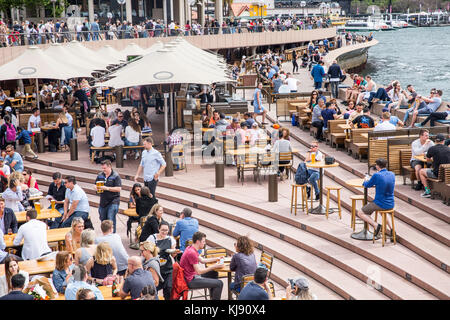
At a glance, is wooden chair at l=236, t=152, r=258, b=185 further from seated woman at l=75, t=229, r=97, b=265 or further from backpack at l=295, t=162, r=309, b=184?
seated woman at l=75, t=229, r=97, b=265

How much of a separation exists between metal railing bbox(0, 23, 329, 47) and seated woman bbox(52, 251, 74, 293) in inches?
889

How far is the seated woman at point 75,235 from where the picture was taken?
10.7 metres

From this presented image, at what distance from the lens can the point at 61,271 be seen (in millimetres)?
9242

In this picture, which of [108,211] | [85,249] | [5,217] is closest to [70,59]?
[108,211]

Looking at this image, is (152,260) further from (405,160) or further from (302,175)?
(405,160)

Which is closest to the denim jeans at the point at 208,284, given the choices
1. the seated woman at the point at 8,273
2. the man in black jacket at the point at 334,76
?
the seated woman at the point at 8,273

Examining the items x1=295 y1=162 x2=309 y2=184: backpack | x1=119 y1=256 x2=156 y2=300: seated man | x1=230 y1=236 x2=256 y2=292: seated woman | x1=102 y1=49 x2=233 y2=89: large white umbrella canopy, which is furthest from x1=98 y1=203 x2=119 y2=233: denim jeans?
x1=102 y1=49 x2=233 y2=89: large white umbrella canopy

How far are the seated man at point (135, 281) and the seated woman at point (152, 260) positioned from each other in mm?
545

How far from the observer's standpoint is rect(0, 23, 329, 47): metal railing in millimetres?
30578

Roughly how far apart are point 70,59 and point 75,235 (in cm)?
1424

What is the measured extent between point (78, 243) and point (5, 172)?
5.07 metres

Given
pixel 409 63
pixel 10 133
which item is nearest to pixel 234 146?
pixel 10 133

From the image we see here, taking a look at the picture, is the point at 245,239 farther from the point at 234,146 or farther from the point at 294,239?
the point at 234,146
